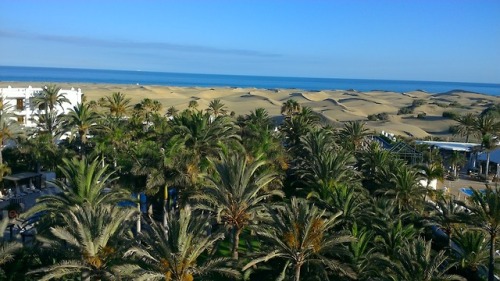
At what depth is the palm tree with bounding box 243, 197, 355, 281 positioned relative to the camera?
15.2m

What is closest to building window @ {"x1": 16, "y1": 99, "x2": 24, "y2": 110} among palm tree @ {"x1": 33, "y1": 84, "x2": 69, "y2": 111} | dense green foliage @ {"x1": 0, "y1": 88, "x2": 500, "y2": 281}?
palm tree @ {"x1": 33, "y1": 84, "x2": 69, "y2": 111}

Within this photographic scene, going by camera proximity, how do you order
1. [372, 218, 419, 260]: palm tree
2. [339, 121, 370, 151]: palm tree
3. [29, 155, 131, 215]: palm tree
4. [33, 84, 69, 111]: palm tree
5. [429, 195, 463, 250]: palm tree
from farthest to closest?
1. [33, 84, 69, 111]: palm tree
2. [339, 121, 370, 151]: palm tree
3. [429, 195, 463, 250]: palm tree
4. [372, 218, 419, 260]: palm tree
5. [29, 155, 131, 215]: palm tree

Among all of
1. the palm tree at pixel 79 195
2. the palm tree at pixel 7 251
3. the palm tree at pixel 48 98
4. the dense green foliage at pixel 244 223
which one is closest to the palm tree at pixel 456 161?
the dense green foliage at pixel 244 223

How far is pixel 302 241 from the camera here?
49.8 feet

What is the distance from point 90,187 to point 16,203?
12.6 metres

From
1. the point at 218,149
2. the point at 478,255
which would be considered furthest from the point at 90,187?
the point at 478,255

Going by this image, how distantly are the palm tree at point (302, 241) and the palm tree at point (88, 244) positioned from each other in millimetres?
4181

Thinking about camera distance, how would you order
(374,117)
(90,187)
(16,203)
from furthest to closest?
1. (374,117)
2. (16,203)
3. (90,187)

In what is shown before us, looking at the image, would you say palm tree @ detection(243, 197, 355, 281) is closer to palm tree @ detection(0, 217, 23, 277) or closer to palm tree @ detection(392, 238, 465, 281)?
palm tree @ detection(392, 238, 465, 281)

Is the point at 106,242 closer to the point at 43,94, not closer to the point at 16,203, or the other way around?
the point at 16,203

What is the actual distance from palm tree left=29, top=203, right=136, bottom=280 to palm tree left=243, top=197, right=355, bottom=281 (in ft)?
13.7

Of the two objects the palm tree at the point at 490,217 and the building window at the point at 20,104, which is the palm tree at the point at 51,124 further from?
the palm tree at the point at 490,217

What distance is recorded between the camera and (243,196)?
58.5 feet

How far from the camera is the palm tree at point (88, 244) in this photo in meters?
14.3
